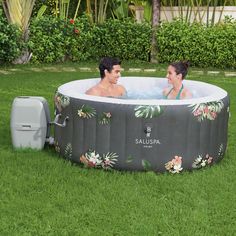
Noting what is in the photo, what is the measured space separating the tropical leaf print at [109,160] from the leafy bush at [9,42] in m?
7.33

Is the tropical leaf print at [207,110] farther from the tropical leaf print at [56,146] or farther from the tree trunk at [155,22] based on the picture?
the tree trunk at [155,22]

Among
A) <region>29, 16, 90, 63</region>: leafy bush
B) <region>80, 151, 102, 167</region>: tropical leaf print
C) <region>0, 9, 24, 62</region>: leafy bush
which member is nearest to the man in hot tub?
<region>80, 151, 102, 167</region>: tropical leaf print

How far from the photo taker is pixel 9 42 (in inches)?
468

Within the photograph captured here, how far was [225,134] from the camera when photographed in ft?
18.1

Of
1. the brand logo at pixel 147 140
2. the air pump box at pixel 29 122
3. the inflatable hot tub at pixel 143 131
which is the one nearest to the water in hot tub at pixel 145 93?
the air pump box at pixel 29 122

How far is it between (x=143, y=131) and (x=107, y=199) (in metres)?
0.79

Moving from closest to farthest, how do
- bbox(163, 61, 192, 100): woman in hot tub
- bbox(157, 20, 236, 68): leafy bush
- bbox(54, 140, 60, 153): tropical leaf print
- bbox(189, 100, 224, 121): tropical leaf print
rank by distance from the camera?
bbox(189, 100, 224, 121): tropical leaf print
bbox(54, 140, 60, 153): tropical leaf print
bbox(163, 61, 192, 100): woman in hot tub
bbox(157, 20, 236, 68): leafy bush

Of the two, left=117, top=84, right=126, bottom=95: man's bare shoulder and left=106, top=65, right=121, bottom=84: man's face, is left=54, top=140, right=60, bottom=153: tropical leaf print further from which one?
left=117, top=84, right=126, bottom=95: man's bare shoulder

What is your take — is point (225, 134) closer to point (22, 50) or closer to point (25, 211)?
point (25, 211)

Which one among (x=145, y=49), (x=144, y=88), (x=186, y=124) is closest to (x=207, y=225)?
(x=186, y=124)

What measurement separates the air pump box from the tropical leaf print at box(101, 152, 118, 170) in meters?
0.95

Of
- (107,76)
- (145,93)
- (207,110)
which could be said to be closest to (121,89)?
(145,93)

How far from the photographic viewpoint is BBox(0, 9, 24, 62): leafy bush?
11930 mm

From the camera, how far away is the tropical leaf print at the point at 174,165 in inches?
198
